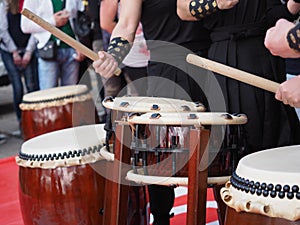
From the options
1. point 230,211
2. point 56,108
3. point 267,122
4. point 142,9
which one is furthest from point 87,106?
point 230,211

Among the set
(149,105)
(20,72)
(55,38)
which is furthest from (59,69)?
(149,105)

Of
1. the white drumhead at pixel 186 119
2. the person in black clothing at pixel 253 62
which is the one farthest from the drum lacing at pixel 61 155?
the person in black clothing at pixel 253 62

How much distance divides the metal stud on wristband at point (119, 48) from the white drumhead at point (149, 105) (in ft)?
0.84

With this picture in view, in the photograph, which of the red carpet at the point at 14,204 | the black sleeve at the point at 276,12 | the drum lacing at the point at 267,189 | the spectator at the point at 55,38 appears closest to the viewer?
the drum lacing at the point at 267,189

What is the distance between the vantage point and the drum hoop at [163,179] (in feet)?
6.33

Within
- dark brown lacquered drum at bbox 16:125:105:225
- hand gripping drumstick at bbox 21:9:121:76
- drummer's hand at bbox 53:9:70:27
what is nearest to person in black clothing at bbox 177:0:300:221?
hand gripping drumstick at bbox 21:9:121:76

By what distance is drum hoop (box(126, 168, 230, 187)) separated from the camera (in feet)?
6.33

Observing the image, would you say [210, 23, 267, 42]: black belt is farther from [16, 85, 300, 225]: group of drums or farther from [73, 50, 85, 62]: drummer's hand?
[73, 50, 85, 62]: drummer's hand

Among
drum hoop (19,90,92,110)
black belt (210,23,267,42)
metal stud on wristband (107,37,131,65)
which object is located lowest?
drum hoop (19,90,92,110)

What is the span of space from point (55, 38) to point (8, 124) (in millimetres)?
1890

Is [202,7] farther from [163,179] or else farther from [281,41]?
[163,179]

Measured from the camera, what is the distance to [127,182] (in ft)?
7.10

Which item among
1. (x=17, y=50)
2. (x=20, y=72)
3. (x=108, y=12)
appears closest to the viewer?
(x=108, y=12)

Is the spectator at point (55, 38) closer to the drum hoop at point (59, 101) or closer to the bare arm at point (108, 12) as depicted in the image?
the bare arm at point (108, 12)
